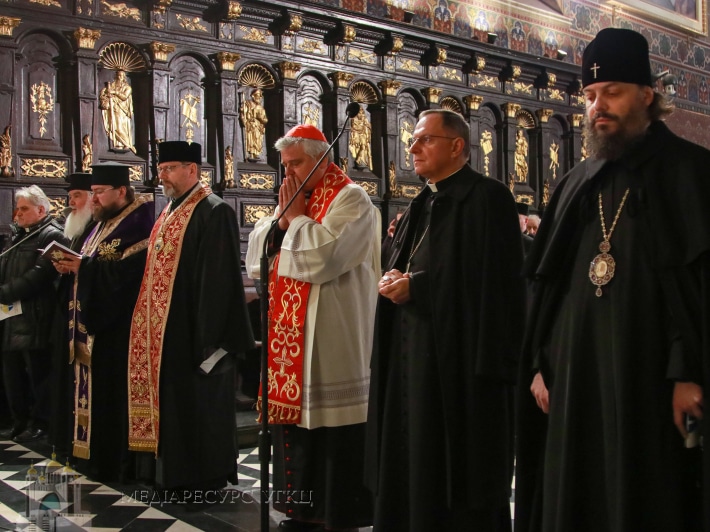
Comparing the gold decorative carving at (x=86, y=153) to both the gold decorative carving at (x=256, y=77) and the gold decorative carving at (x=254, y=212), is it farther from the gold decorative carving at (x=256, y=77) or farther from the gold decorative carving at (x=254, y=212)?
the gold decorative carving at (x=256, y=77)

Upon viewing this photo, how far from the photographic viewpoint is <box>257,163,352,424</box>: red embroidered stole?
4.09 metres

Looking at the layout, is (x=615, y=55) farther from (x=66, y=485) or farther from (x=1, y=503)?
(x=1, y=503)

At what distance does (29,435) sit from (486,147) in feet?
28.1

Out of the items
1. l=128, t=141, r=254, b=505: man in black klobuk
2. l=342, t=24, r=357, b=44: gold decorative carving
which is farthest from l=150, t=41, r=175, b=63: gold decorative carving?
A: l=128, t=141, r=254, b=505: man in black klobuk

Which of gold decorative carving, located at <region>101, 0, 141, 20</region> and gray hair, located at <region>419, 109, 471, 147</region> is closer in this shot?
gray hair, located at <region>419, 109, 471, 147</region>

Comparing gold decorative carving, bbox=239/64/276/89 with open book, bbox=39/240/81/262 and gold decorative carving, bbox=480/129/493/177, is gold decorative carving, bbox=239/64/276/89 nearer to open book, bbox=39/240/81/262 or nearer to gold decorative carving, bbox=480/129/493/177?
gold decorative carving, bbox=480/129/493/177

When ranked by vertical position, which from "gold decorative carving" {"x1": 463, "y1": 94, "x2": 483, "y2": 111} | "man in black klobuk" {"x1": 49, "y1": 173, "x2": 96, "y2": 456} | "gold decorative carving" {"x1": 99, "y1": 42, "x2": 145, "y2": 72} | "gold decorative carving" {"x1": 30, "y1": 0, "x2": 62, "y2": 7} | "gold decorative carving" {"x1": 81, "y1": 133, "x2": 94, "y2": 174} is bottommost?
"man in black klobuk" {"x1": 49, "y1": 173, "x2": 96, "y2": 456}

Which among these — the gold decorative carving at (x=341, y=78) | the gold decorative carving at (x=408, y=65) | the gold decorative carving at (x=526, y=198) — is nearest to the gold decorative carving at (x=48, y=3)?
the gold decorative carving at (x=341, y=78)

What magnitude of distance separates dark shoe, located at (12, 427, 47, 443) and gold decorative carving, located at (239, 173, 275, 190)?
4054 millimetres

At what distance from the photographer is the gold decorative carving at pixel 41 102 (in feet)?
27.8

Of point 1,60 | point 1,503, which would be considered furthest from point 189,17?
point 1,503

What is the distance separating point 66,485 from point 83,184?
2.74m

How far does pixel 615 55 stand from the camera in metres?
2.67

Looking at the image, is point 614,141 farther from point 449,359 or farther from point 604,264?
point 449,359
